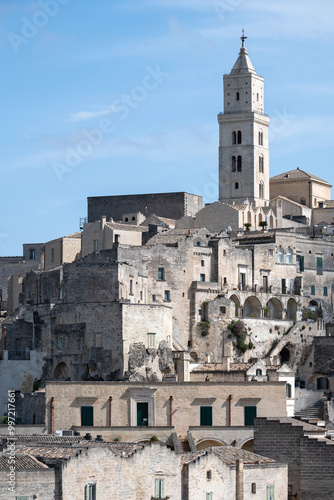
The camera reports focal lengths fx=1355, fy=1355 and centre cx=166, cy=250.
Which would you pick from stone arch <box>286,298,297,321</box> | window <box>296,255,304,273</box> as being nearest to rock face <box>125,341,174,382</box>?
stone arch <box>286,298,297,321</box>

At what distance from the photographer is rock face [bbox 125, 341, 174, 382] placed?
71.1 meters

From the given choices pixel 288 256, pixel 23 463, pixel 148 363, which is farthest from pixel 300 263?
pixel 23 463

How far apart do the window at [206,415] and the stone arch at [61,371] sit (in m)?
14.6

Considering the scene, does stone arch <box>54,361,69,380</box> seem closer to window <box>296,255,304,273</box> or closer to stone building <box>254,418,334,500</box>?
stone building <box>254,418,334,500</box>

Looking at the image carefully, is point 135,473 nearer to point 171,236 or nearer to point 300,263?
point 171,236

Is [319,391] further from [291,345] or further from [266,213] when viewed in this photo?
[266,213]

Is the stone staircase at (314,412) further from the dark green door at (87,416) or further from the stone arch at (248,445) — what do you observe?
the dark green door at (87,416)

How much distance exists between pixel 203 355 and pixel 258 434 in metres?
27.4

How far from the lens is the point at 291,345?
8469 cm

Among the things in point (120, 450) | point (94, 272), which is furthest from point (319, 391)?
point (120, 450)

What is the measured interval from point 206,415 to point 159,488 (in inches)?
571

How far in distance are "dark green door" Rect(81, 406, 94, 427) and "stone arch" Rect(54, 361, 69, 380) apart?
40.8 ft

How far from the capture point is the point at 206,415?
198ft

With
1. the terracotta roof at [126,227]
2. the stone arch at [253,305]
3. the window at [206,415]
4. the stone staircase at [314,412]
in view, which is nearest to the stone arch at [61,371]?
the stone staircase at [314,412]
